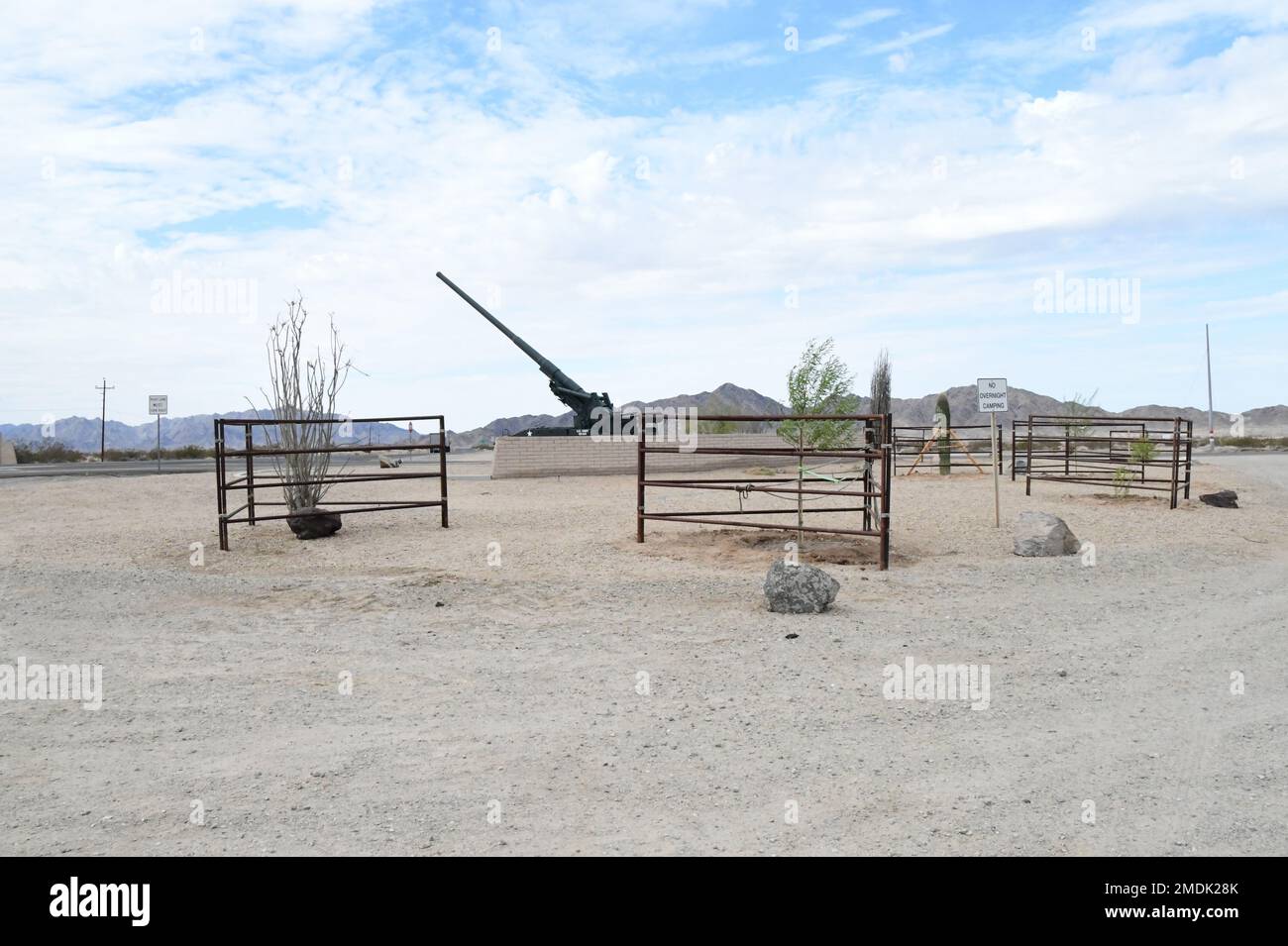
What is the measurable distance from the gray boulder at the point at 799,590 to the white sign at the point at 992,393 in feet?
22.5

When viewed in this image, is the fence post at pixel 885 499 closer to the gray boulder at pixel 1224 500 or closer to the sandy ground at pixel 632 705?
the sandy ground at pixel 632 705

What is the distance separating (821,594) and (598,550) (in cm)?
352

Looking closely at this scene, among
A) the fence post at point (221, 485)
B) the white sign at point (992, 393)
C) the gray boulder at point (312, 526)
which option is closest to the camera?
the fence post at point (221, 485)

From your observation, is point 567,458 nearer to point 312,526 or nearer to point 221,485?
point 312,526

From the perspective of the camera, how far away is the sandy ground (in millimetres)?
3689

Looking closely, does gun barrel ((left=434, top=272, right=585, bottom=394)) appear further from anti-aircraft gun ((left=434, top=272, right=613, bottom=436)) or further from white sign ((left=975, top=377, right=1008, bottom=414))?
white sign ((left=975, top=377, right=1008, bottom=414))

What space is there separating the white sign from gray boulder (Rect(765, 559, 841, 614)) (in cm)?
685

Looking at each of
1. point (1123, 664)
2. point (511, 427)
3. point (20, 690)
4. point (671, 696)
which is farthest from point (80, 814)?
point (511, 427)

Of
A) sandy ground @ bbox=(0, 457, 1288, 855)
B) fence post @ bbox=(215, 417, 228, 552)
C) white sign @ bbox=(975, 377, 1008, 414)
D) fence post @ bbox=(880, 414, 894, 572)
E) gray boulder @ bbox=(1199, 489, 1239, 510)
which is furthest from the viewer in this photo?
gray boulder @ bbox=(1199, 489, 1239, 510)

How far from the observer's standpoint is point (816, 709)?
17.0 feet

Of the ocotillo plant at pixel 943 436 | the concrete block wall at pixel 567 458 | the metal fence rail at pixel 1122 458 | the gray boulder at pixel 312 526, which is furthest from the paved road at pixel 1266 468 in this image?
the gray boulder at pixel 312 526

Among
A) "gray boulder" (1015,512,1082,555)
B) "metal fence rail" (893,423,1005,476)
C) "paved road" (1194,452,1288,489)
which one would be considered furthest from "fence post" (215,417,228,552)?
"paved road" (1194,452,1288,489)

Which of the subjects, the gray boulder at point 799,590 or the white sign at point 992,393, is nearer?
the gray boulder at point 799,590

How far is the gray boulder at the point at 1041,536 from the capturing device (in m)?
10.3
